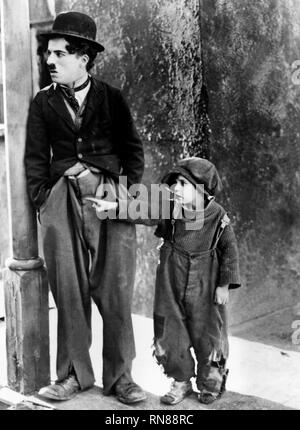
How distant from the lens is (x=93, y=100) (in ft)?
11.5

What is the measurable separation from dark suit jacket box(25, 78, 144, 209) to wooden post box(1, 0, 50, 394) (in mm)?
92

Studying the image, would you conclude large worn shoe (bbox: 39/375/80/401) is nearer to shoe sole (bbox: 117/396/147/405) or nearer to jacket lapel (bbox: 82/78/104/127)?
shoe sole (bbox: 117/396/147/405)

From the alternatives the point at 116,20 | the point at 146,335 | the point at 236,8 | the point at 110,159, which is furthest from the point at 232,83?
the point at 146,335

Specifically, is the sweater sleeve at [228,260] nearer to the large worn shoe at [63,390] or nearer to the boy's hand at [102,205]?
the boy's hand at [102,205]

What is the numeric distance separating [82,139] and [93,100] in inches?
8.5

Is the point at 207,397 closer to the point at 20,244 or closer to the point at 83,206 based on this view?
the point at 83,206

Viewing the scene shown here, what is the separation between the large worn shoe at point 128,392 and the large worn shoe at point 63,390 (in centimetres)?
24

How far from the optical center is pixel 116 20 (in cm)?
478

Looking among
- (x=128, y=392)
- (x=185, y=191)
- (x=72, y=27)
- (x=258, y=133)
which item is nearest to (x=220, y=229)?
(x=185, y=191)

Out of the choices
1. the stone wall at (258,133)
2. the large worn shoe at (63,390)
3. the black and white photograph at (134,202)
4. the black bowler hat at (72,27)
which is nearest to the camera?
the black bowler hat at (72,27)

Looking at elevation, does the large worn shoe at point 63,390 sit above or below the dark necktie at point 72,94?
below

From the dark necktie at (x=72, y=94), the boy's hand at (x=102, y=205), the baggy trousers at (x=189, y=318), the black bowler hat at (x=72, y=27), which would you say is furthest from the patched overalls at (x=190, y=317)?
the black bowler hat at (x=72, y=27)

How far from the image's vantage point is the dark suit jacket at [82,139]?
3.49 m

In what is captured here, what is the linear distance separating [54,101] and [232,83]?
1.54m
